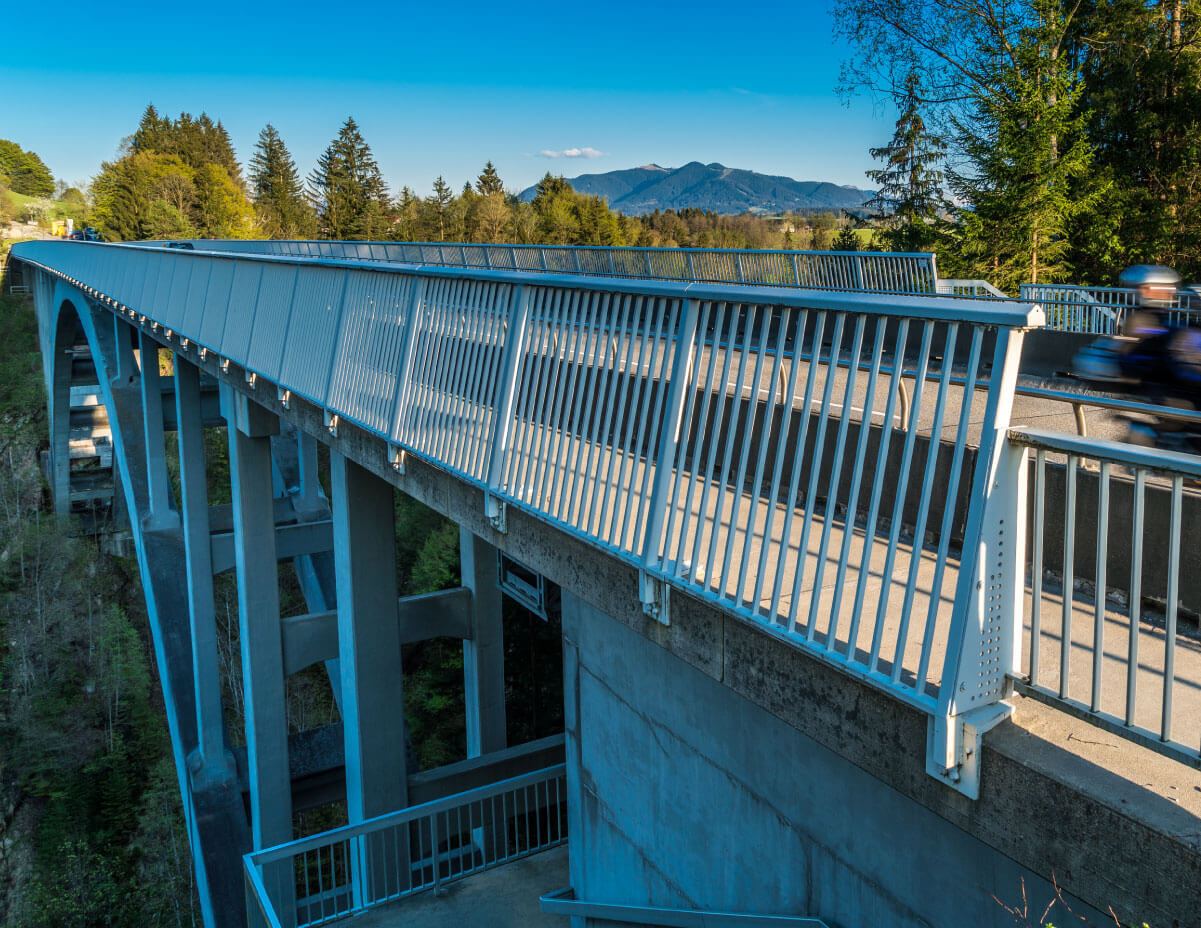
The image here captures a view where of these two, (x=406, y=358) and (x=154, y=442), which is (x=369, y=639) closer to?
(x=406, y=358)

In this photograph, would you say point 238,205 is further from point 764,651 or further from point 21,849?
point 764,651

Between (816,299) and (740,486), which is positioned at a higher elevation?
(816,299)

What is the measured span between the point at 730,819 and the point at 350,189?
80.1 metres

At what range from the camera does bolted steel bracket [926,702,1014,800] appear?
2568 millimetres

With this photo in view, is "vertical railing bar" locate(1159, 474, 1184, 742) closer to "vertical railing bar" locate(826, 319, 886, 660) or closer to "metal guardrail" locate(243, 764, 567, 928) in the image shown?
"vertical railing bar" locate(826, 319, 886, 660)

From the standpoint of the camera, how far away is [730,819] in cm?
406

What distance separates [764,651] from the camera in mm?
3367

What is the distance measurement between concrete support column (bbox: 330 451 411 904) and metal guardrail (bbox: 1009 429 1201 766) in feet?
19.3

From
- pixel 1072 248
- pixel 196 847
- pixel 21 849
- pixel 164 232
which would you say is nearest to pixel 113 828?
pixel 21 849

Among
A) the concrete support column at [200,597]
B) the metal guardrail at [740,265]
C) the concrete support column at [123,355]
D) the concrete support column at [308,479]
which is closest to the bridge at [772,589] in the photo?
the concrete support column at [200,597]

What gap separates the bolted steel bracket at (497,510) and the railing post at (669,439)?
144 cm

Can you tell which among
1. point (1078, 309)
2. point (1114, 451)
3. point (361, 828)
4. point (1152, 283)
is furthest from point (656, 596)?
point (1078, 309)

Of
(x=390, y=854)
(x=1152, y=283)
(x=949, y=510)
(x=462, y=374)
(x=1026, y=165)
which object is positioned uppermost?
(x=1026, y=165)

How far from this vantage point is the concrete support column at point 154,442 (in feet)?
60.8
